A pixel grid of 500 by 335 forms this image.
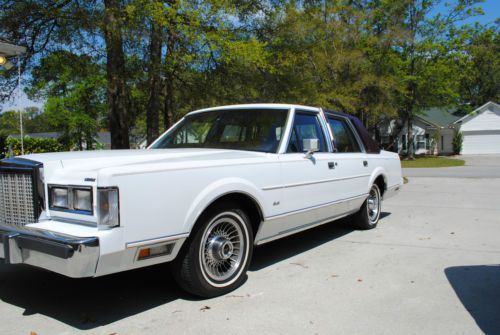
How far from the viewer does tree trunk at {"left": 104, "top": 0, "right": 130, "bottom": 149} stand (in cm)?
988

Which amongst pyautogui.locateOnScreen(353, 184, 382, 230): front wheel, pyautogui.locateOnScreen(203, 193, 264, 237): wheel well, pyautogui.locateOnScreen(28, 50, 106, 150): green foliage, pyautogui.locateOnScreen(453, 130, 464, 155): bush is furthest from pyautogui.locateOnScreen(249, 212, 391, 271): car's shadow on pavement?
pyautogui.locateOnScreen(453, 130, 464, 155): bush

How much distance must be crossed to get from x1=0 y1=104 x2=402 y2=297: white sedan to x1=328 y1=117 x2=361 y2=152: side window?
0.39m

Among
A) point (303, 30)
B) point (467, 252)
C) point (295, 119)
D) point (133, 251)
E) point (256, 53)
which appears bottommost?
point (467, 252)

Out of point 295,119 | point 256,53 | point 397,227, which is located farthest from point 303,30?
point 295,119

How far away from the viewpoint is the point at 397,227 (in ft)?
23.7

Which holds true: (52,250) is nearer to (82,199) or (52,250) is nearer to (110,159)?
(82,199)

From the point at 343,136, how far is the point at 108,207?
404 cm

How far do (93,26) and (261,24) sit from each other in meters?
4.98

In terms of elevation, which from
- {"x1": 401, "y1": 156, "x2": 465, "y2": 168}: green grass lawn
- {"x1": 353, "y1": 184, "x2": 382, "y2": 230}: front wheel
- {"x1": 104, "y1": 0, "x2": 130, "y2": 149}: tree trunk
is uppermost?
{"x1": 104, "y1": 0, "x2": 130, "y2": 149}: tree trunk

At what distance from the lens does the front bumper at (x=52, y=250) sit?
3018mm

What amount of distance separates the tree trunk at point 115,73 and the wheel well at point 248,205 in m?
7.11

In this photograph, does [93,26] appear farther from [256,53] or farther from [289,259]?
[289,259]

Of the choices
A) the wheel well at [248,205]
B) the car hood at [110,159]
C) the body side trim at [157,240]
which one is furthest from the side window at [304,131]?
the body side trim at [157,240]

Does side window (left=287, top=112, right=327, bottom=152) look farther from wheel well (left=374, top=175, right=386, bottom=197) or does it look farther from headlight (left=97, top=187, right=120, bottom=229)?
headlight (left=97, top=187, right=120, bottom=229)
